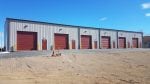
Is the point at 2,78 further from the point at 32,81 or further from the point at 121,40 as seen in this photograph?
the point at 121,40

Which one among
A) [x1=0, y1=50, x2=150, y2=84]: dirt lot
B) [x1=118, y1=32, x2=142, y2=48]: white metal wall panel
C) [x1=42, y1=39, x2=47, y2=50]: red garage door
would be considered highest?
[x1=118, y1=32, x2=142, y2=48]: white metal wall panel

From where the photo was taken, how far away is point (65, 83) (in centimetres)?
1357

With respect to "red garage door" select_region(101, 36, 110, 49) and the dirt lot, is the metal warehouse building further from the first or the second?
the dirt lot

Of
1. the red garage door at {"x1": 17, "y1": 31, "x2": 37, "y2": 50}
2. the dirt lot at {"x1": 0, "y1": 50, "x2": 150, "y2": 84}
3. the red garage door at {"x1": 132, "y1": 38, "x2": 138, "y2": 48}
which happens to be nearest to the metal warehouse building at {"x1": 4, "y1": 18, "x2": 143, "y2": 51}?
the red garage door at {"x1": 17, "y1": 31, "x2": 37, "y2": 50}

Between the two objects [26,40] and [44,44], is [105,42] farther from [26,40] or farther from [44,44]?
[26,40]

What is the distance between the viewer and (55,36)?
134 feet

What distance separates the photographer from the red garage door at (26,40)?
1371 inches

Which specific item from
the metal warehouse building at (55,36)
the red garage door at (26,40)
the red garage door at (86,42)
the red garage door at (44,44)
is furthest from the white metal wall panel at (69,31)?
the red garage door at (26,40)

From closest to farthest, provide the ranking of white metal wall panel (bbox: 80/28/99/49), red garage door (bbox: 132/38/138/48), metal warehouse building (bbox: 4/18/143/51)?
metal warehouse building (bbox: 4/18/143/51)
white metal wall panel (bbox: 80/28/99/49)
red garage door (bbox: 132/38/138/48)

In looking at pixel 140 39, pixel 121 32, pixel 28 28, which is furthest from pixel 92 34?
pixel 140 39

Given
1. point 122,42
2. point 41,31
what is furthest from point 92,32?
point 41,31

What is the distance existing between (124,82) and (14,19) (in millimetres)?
24169

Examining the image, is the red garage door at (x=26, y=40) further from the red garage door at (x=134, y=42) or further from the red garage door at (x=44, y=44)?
the red garage door at (x=134, y=42)

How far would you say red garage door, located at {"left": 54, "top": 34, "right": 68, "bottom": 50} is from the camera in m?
41.1
